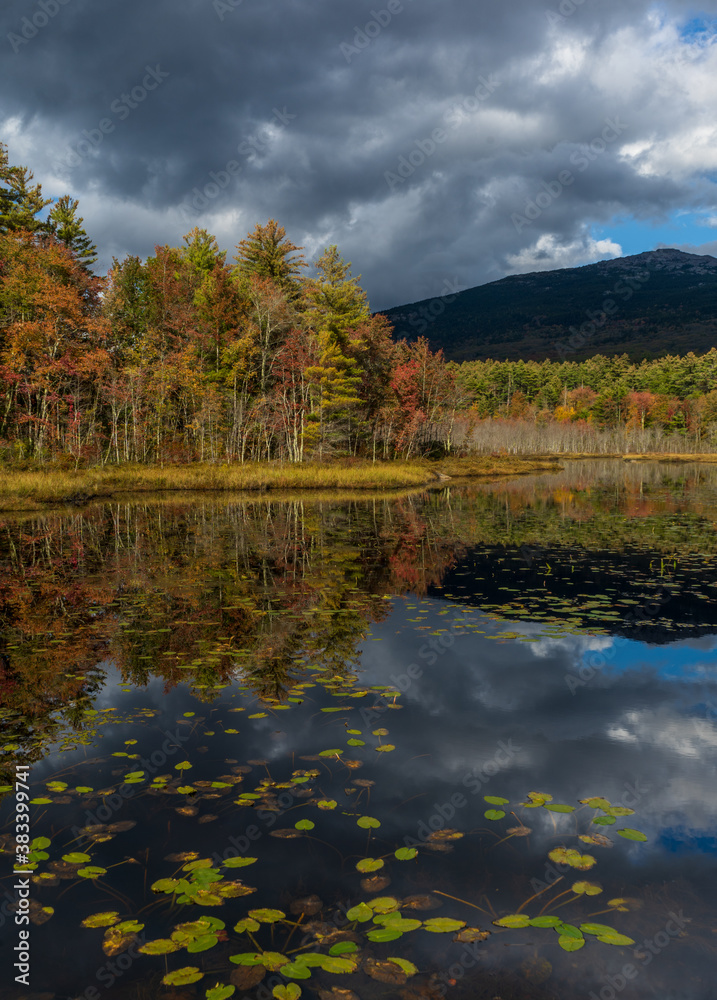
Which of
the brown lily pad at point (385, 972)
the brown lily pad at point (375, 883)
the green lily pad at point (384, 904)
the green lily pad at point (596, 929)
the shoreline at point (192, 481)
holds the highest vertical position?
the shoreline at point (192, 481)

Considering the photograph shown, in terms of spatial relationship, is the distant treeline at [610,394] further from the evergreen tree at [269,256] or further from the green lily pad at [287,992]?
A: the green lily pad at [287,992]

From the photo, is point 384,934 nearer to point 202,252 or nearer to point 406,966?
point 406,966

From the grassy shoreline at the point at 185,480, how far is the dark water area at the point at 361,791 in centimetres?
1961

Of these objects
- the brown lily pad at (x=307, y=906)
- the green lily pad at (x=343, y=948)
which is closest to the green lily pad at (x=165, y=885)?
the brown lily pad at (x=307, y=906)

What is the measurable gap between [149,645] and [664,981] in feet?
23.1

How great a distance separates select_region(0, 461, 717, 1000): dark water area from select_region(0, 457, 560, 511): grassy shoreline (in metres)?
19.6

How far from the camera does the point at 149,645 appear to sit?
27.7 ft

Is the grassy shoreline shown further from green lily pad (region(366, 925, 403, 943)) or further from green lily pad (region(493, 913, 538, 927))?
green lily pad (region(493, 913, 538, 927))

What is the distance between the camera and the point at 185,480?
3706 centimetres

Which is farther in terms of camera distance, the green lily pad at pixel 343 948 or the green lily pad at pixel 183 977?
the green lily pad at pixel 343 948

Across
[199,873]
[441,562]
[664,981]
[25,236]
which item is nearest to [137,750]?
[199,873]

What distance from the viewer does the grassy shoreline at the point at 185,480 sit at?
29.1 meters

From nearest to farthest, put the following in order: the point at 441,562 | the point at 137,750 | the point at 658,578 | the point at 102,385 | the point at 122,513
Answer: the point at 137,750
the point at 658,578
the point at 441,562
the point at 122,513
the point at 102,385

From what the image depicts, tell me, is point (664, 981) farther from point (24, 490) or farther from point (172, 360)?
point (172, 360)
